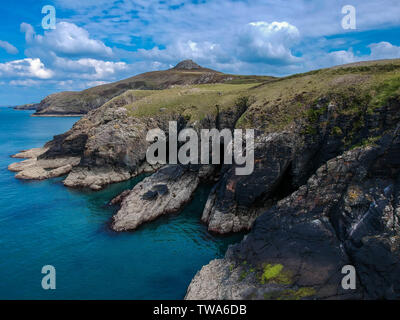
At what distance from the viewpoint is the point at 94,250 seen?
1250 inches

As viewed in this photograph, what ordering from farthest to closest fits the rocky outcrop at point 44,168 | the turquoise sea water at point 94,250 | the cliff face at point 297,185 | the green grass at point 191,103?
the rocky outcrop at point 44,168, the green grass at point 191,103, the turquoise sea water at point 94,250, the cliff face at point 297,185

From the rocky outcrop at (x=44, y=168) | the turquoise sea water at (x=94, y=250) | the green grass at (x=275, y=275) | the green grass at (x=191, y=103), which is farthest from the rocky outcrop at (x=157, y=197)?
the rocky outcrop at (x=44, y=168)

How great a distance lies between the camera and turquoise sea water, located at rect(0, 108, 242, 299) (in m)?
25.5

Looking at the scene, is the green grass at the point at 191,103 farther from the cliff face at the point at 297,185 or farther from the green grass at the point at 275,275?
the green grass at the point at 275,275

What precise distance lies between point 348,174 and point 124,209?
103 feet

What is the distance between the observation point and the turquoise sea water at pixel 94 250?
25.5 metres

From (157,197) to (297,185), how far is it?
22343mm

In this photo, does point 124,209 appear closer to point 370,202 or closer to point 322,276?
point 322,276

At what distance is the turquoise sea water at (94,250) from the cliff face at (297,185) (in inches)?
103

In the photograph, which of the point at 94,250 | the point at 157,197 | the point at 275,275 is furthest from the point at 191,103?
the point at 275,275

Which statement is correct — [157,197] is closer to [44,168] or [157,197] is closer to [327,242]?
[327,242]

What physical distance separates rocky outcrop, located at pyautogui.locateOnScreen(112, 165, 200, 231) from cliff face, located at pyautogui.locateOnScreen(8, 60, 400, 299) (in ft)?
0.63

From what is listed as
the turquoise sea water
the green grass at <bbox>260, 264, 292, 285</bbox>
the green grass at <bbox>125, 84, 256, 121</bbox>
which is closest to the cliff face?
the green grass at <bbox>260, 264, 292, 285</bbox>

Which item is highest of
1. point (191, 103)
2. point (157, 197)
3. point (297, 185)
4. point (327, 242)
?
point (191, 103)
